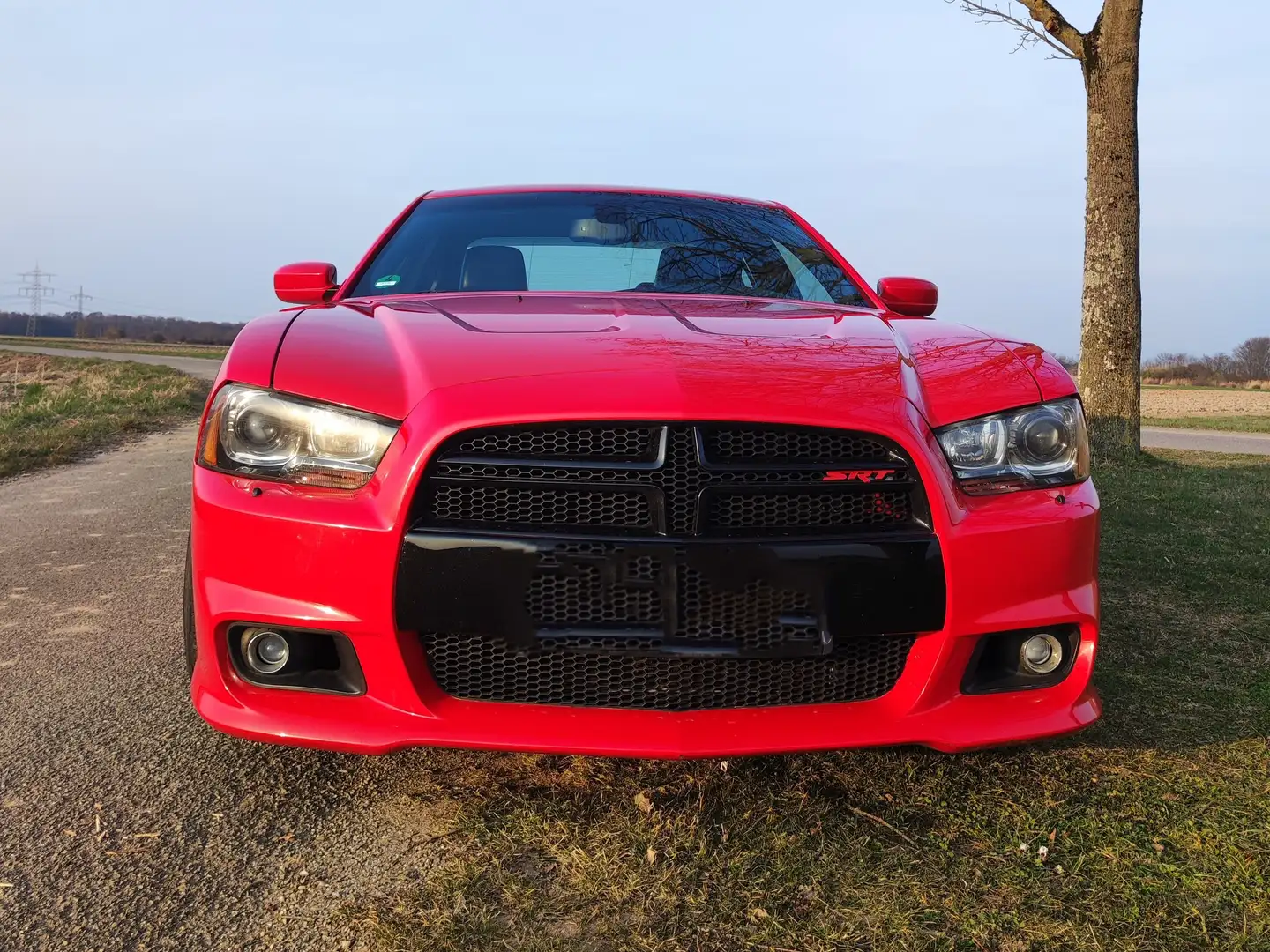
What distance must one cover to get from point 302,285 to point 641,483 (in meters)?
1.87

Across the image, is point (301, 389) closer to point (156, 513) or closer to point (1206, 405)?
point (156, 513)

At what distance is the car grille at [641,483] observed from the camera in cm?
186

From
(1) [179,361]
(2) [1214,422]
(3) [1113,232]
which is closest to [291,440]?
(3) [1113,232]

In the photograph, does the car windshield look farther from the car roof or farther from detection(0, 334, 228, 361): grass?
detection(0, 334, 228, 361): grass

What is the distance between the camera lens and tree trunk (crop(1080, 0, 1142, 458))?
773 centimetres

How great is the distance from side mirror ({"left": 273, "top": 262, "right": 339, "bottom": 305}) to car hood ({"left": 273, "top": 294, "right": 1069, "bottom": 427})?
611 millimetres

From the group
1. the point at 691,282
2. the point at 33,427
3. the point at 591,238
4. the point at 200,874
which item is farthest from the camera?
the point at 33,427

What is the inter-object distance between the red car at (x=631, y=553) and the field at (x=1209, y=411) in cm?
1932

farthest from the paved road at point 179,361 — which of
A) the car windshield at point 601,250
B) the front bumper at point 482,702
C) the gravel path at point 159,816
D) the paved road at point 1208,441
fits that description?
the front bumper at point 482,702

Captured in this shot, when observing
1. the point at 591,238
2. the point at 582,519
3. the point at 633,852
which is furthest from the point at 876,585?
the point at 591,238

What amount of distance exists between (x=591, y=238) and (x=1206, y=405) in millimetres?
30051

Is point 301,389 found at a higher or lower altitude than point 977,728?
higher

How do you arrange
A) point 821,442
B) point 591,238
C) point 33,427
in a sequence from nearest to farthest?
1. point 821,442
2. point 591,238
3. point 33,427

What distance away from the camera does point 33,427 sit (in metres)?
10.0
